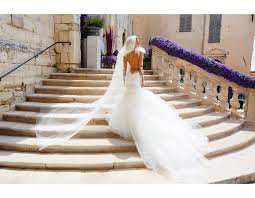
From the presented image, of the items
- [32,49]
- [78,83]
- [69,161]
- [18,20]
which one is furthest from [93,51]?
[69,161]

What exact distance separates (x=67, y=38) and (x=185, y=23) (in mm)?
14019

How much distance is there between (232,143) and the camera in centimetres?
513

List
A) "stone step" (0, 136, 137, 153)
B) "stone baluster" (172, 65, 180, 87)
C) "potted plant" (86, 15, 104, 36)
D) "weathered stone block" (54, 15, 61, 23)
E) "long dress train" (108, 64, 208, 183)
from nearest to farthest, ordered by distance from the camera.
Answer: "long dress train" (108, 64, 208, 183), "stone step" (0, 136, 137, 153), "stone baluster" (172, 65, 180, 87), "weathered stone block" (54, 15, 61, 23), "potted plant" (86, 15, 104, 36)

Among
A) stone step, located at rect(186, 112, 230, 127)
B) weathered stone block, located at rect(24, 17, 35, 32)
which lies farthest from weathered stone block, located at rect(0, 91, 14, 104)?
stone step, located at rect(186, 112, 230, 127)

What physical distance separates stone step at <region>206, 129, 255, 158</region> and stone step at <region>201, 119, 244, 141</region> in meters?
0.10

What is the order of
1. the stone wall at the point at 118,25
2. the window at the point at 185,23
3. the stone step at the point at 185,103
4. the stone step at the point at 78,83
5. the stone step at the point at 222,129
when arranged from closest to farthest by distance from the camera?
1. the stone step at the point at 222,129
2. the stone step at the point at 185,103
3. the stone step at the point at 78,83
4. the stone wall at the point at 118,25
5. the window at the point at 185,23

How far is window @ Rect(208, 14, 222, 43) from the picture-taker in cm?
1881

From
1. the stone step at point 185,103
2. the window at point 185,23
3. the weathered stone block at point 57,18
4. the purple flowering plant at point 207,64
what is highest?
the window at point 185,23

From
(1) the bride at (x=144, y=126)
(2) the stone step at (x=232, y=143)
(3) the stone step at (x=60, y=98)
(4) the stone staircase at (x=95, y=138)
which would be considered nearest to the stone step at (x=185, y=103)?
(4) the stone staircase at (x=95, y=138)

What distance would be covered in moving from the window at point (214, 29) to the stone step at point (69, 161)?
17.0 metres

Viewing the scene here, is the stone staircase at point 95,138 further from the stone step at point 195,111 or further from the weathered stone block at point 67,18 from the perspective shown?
the weathered stone block at point 67,18

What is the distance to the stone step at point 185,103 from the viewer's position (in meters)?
6.25

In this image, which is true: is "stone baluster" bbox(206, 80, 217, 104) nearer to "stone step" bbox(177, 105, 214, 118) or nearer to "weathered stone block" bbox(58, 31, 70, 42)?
"stone step" bbox(177, 105, 214, 118)

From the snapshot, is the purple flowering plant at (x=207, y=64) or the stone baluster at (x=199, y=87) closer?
the purple flowering plant at (x=207, y=64)
